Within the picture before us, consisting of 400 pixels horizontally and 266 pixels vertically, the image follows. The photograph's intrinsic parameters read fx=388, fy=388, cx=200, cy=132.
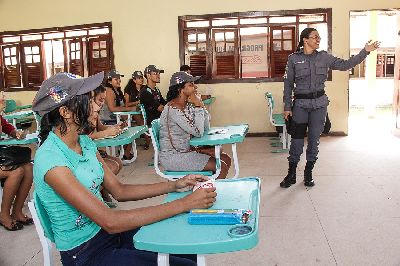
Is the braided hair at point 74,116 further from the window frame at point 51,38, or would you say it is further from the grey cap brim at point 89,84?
the window frame at point 51,38

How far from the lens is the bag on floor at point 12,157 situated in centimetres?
337

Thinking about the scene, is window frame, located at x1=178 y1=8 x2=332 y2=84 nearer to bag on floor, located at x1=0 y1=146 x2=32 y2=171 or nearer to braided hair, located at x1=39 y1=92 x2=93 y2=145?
bag on floor, located at x1=0 y1=146 x2=32 y2=171

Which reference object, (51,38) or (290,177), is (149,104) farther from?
(51,38)

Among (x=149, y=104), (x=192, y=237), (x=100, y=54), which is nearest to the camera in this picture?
(x=192, y=237)

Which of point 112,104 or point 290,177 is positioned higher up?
point 112,104

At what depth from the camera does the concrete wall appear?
7258 millimetres

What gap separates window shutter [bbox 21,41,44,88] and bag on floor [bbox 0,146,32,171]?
5287mm

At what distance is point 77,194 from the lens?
1463 millimetres

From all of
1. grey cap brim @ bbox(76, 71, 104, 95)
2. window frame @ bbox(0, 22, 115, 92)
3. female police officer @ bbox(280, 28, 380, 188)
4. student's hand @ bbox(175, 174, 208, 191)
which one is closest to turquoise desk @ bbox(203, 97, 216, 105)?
window frame @ bbox(0, 22, 115, 92)

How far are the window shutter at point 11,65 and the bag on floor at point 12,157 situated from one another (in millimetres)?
5659

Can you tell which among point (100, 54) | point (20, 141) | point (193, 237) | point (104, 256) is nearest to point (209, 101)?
point (100, 54)

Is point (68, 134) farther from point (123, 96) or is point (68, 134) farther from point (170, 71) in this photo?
point (170, 71)

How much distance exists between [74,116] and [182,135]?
67.9 inches

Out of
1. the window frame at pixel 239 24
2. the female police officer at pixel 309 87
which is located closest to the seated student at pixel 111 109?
the window frame at pixel 239 24
